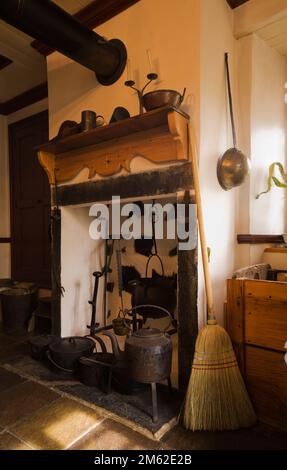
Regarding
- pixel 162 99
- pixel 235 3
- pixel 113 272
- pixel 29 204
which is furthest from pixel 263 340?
pixel 29 204

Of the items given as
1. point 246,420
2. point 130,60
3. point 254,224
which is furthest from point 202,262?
point 130,60

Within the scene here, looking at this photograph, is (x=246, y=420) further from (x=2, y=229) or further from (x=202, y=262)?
(x=2, y=229)

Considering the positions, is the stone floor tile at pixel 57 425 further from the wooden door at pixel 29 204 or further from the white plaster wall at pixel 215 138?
the wooden door at pixel 29 204

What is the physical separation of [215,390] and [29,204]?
121 inches

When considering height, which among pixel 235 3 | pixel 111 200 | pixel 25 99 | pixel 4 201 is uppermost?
pixel 25 99

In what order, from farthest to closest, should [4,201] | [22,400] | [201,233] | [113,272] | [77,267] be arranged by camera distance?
[4,201] < [113,272] < [77,267] < [22,400] < [201,233]

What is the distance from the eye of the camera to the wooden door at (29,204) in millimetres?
3533

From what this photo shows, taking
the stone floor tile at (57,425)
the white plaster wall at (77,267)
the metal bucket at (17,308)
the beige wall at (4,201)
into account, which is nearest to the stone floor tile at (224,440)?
the stone floor tile at (57,425)

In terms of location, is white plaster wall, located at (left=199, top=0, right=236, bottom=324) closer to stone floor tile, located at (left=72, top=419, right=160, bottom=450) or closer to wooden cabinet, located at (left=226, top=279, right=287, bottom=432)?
wooden cabinet, located at (left=226, top=279, right=287, bottom=432)

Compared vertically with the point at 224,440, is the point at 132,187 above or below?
above

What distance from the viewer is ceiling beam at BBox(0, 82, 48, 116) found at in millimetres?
3479

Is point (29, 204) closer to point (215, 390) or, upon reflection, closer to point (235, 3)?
point (235, 3)

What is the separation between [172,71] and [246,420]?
2029mm

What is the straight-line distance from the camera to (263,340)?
1.57 m
